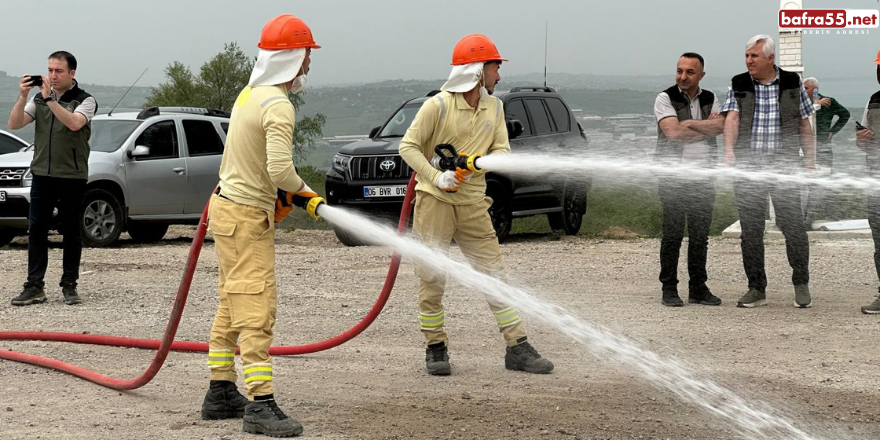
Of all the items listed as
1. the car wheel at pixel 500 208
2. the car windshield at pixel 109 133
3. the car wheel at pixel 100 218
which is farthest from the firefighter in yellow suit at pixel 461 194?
the car windshield at pixel 109 133

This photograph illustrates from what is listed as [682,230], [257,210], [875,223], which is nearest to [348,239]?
[682,230]

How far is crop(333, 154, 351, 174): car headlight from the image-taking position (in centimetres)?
1438

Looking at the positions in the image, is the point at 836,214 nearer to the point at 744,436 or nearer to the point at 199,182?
the point at 199,182

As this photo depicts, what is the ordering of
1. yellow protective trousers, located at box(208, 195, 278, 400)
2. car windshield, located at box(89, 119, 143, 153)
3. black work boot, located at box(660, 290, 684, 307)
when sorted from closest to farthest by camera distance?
yellow protective trousers, located at box(208, 195, 278, 400) < black work boot, located at box(660, 290, 684, 307) < car windshield, located at box(89, 119, 143, 153)

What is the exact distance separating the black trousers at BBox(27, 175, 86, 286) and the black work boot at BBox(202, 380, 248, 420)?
13.7 ft

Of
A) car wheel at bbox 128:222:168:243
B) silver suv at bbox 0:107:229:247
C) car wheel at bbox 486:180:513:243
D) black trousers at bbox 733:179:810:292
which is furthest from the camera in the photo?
car wheel at bbox 128:222:168:243

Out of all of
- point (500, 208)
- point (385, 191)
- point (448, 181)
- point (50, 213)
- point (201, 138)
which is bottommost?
point (500, 208)

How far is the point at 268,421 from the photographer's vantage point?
17.0ft

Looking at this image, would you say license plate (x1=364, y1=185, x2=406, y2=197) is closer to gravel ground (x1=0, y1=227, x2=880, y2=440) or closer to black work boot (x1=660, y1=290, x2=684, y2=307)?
gravel ground (x1=0, y1=227, x2=880, y2=440)

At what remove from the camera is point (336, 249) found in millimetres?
14523

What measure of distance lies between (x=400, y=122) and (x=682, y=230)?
649cm

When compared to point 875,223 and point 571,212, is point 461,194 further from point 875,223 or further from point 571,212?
point 571,212

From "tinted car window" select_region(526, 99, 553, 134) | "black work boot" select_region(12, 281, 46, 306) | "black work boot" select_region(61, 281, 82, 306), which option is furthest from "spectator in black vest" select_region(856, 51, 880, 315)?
"black work boot" select_region(12, 281, 46, 306)

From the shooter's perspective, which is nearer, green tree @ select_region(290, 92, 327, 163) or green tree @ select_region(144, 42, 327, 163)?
green tree @ select_region(144, 42, 327, 163)
